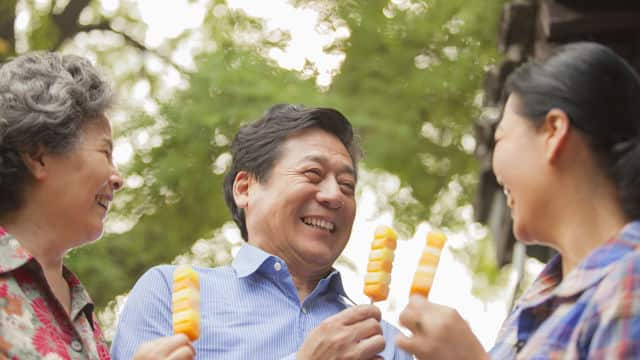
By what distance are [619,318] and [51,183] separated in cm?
172

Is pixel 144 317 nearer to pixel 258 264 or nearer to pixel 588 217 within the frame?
pixel 258 264

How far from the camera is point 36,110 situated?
3.05 meters

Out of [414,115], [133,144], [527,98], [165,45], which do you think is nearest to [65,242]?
[527,98]

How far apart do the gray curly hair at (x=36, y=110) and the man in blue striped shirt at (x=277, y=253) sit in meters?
0.61

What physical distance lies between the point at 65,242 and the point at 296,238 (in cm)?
83

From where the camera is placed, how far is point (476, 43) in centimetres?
952

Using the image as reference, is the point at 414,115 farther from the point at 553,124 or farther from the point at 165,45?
the point at 553,124

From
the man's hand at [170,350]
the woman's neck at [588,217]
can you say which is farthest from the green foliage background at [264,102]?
the woman's neck at [588,217]

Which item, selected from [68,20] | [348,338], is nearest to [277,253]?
[348,338]

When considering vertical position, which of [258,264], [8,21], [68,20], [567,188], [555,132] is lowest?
[68,20]

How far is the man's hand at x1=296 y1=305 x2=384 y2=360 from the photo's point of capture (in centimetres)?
300

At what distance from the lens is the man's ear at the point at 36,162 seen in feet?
10.0

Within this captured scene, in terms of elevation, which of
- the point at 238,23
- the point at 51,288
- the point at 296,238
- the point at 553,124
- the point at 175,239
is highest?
the point at 553,124

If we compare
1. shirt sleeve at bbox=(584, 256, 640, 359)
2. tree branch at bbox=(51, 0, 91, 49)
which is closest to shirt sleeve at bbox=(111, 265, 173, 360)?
shirt sleeve at bbox=(584, 256, 640, 359)
